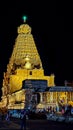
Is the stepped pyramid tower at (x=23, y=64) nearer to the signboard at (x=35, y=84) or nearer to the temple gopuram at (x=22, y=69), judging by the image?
the temple gopuram at (x=22, y=69)

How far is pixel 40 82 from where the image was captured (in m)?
102

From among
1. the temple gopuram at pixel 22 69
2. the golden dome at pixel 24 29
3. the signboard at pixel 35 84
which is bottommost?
the signboard at pixel 35 84

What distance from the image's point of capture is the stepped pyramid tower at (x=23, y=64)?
11550cm

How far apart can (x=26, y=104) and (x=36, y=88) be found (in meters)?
4.57

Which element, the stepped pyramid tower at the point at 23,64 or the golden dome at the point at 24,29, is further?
the golden dome at the point at 24,29

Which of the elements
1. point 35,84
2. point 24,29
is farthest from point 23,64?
point 35,84

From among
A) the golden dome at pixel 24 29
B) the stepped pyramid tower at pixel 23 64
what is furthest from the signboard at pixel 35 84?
the golden dome at pixel 24 29

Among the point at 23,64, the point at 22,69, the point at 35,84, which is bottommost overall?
the point at 35,84

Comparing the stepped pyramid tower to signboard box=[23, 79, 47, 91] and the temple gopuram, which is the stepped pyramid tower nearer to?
the temple gopuram

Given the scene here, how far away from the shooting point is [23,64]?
4601 inches

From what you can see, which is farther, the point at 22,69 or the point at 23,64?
the point at 23,64

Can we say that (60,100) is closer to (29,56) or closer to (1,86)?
(29,56)

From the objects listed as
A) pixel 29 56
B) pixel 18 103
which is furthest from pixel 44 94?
pixel 29 56

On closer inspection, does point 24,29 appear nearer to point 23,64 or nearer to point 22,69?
point 23,64
